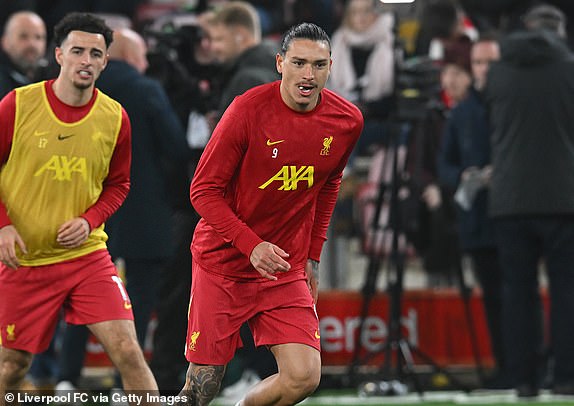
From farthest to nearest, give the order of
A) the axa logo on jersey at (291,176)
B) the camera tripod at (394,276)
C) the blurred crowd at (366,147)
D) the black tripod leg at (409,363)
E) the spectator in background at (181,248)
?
1. the camera tripod at (394,276)
2. the black tripod leg at (409,363)
3. the spectator in background at (181,248)
4. the blurred crowd at (366,147)
5. the axa logo on jersey at (291,176)

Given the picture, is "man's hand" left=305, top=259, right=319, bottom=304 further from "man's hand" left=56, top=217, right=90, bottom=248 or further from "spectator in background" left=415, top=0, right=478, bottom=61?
"spectator in background" left=415, top=0, right=478, bottom=61

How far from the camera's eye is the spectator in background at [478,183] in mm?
10336

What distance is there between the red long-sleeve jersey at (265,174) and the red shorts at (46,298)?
2.01 feet

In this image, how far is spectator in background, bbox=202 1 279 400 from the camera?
9.10 meters

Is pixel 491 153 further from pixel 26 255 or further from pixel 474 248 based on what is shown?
pixel 26 255

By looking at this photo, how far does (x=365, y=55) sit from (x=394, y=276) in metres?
2.11

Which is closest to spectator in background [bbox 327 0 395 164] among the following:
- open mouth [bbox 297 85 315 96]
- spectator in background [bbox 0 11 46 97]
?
spectator in background [bbox 0 11 46 97]

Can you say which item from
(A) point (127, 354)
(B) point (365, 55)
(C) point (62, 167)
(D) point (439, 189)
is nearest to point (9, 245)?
(C) point (62, 167)

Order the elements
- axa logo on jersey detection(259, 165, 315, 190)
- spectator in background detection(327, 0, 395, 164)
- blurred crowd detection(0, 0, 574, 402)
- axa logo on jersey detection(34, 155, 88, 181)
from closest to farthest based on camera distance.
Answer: axa logo on jersey detection(259, 165, 315, 190), axa logo on jersey detection(34, 155, 88, 181), blurred crowd detection(0, 0, 574, 402), spectator in background detection(327, 0, 395, 164)

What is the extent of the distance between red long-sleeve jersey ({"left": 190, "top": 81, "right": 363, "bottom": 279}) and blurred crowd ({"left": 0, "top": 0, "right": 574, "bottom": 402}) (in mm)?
2211

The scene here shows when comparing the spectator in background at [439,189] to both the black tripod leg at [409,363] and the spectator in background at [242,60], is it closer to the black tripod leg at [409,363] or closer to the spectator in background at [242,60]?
the black tripod leg at [409,363]

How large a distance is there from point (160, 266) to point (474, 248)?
2513 mm

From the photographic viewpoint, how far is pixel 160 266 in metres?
9.38

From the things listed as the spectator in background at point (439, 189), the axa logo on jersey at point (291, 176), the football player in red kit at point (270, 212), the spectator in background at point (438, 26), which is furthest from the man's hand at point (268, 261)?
the spectator in background at point (438, 26)
